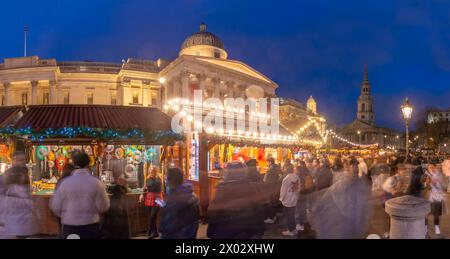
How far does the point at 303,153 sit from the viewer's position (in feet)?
98.2

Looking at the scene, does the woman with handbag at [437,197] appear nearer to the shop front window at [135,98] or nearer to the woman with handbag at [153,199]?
the woman with handbag at [153,199]

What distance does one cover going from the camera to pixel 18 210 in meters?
5.39

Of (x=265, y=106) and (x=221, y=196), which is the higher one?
(x=265, y=106)

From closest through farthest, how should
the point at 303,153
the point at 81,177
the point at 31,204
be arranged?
1. the point at 81,177
2. the point at 31,204
3. the point at 303,153

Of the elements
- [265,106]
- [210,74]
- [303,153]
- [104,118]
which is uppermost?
[210,74]

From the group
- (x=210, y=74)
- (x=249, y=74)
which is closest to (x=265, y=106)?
(x=210, y=74)

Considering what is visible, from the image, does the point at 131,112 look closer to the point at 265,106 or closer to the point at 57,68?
the point at 265,106

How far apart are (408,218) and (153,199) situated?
221 inches

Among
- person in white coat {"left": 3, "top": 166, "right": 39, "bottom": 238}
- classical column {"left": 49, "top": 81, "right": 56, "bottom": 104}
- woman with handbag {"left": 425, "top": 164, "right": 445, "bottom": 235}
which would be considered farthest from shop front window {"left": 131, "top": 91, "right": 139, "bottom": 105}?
person in white coat {"left": 3, "top": 166, "right": 39, "bottom": 238}

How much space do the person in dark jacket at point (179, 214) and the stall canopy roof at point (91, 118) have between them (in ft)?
22.0

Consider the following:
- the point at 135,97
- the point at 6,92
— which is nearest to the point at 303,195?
the point at 135,97

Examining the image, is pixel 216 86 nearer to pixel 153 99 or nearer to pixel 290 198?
pixel 153 99
